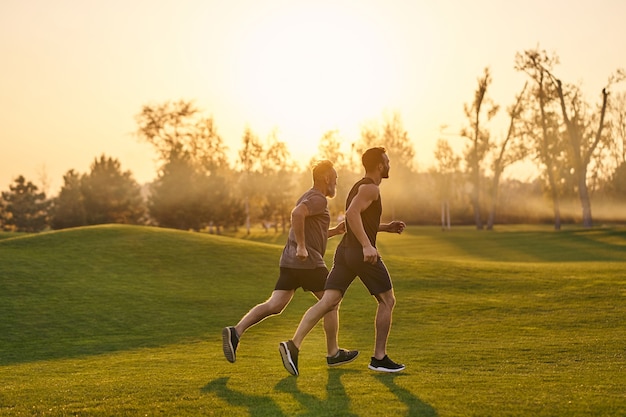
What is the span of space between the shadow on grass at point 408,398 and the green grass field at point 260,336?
1.2 inches

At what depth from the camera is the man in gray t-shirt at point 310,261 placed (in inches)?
393

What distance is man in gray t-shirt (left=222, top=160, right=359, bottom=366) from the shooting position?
998cm

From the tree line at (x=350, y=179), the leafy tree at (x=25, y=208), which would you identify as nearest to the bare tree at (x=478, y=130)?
the tree line at (x=350, y=179)

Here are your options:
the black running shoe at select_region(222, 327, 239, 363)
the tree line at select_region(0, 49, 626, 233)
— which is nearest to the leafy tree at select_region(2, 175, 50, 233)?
the tree line at select_region(0, 49, 626, 233)

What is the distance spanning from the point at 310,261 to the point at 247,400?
88.4 inches

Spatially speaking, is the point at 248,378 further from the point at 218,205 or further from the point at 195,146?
the point at 195,146

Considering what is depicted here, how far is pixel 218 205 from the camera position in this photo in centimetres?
7412

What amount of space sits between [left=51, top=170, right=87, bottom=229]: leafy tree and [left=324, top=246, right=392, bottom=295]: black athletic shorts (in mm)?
66686

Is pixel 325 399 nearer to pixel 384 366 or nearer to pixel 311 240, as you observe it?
pixel 384 366

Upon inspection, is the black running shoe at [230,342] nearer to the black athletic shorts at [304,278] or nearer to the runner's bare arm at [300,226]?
the black athletic shorts at [304,278]

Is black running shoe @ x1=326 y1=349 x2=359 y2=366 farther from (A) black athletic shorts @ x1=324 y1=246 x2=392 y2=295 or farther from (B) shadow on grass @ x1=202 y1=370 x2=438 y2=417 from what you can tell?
(A) black athletic shorts @ x1=324 y1=246 x2=392 y2=295

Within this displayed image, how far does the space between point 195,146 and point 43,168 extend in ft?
145

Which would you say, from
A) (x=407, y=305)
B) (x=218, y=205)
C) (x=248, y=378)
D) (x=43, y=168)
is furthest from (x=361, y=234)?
(x=43, y=168)

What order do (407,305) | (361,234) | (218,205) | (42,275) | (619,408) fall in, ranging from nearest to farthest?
(619,408) → (361,234) → (407,305) → (42,275) → (218,205)
